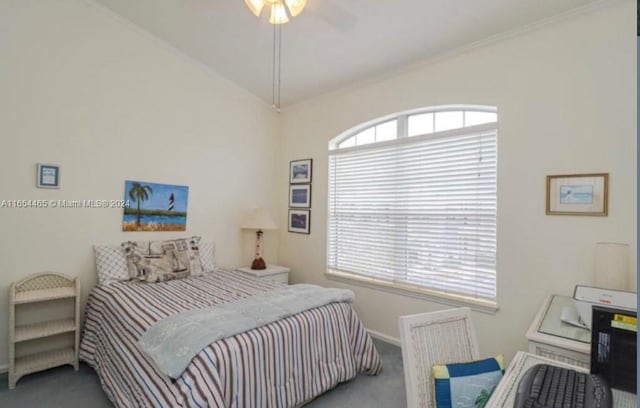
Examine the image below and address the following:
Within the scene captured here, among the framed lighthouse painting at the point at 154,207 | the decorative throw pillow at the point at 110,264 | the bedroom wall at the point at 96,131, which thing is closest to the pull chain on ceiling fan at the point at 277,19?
the bedroom wall at the point at 96,131

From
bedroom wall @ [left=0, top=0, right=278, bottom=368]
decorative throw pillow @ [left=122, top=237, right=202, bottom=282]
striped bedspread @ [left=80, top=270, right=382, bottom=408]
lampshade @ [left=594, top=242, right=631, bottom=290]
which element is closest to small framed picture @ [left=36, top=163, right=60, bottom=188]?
bedroom wall @ [left=0, top=0, right=278, bottom=368]

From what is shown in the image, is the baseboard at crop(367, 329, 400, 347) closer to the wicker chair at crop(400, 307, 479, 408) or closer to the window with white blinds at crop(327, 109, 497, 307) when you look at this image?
the window with white blinds at crop(327, 109, 497, 307)

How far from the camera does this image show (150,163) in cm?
321

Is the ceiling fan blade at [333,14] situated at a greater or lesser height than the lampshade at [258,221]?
greater

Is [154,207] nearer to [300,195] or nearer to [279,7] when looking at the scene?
[300,195]

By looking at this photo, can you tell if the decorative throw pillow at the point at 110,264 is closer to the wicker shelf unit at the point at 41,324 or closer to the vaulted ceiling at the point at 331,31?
the wicker shelf unit at the point at 41,324

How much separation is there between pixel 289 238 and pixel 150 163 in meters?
1.85

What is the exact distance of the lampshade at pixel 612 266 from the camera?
1.81 meters

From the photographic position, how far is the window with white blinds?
8.38 feet

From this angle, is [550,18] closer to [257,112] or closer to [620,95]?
[620,95]

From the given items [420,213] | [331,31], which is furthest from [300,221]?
[331,31]

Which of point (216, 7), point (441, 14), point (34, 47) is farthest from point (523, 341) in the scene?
point (34, 47)

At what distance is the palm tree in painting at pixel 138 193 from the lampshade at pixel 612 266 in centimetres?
373

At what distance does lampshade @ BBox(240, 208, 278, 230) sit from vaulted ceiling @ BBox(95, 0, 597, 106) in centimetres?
156
